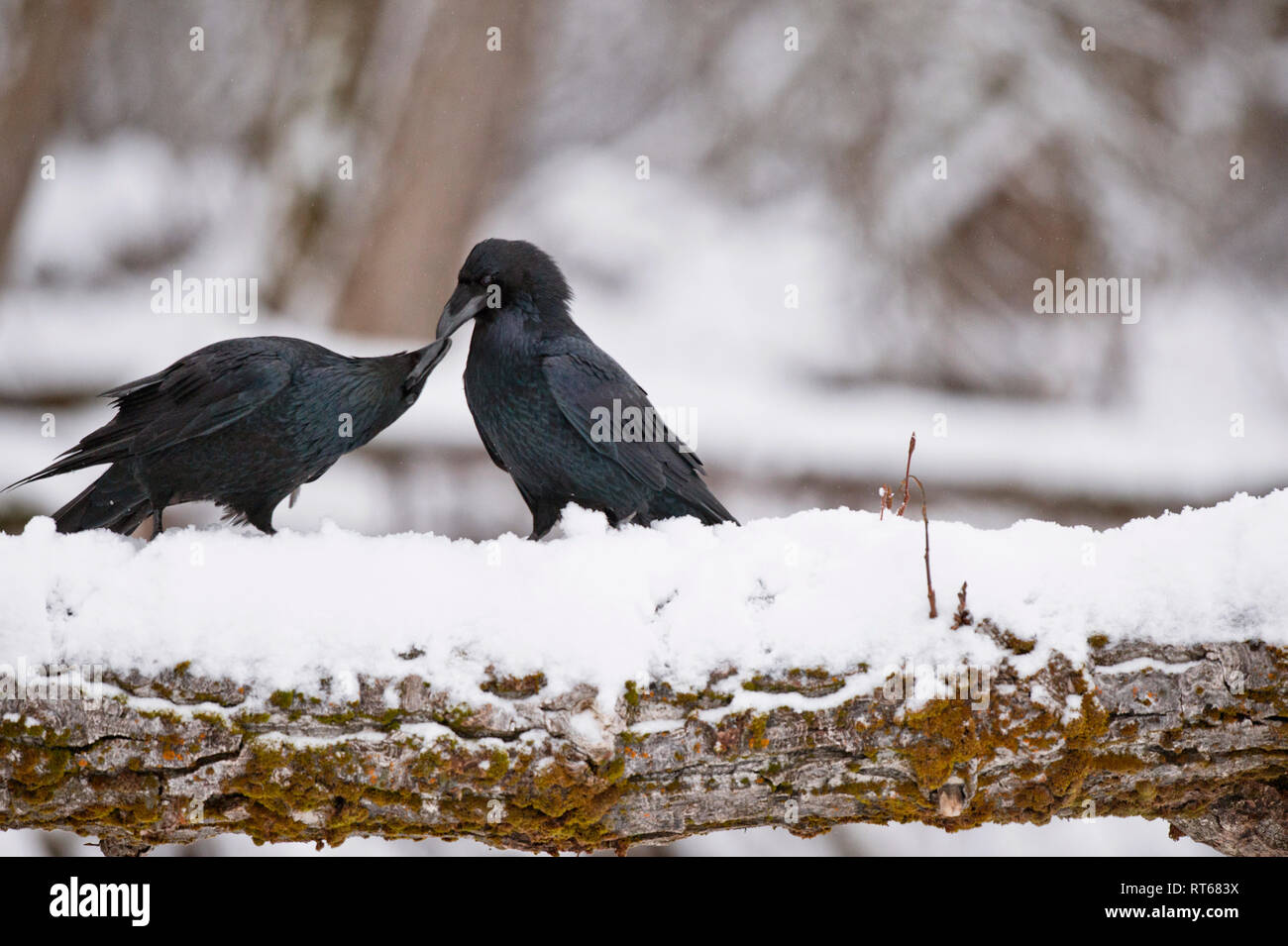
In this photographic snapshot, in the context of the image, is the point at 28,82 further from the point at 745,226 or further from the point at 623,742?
the point at 623,742

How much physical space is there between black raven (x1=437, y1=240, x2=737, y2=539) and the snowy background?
Result: 2.50 meters

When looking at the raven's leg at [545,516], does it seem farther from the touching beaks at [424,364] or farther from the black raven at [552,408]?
the touching beaks at [424,364]

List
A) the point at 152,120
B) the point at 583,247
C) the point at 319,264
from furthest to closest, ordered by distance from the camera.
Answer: the point at 583,247 < the point at 152,120 < the point at 319,264

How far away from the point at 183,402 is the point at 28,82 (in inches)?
131

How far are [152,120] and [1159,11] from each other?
5626 mm

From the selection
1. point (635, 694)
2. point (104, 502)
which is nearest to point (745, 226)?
point (104, 502)

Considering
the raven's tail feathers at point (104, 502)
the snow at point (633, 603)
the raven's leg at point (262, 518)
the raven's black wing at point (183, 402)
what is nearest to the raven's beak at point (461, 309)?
the raven's black wing at point (183, 402)

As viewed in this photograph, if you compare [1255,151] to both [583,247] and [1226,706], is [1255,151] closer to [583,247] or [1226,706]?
[583,247]

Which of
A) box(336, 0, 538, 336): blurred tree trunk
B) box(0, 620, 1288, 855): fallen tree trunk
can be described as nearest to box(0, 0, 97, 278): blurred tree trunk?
box(336, 0, 538, 336): blurred tree trunk

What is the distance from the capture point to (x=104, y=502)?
3383 mm

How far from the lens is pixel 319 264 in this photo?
6391 millimetres

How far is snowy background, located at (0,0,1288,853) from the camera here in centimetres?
629

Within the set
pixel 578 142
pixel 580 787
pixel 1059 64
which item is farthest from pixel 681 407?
pixel 580 787

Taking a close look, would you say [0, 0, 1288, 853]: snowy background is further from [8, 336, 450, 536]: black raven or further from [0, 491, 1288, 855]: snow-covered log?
[0, 491, 1288, 855]: snow-covered log
